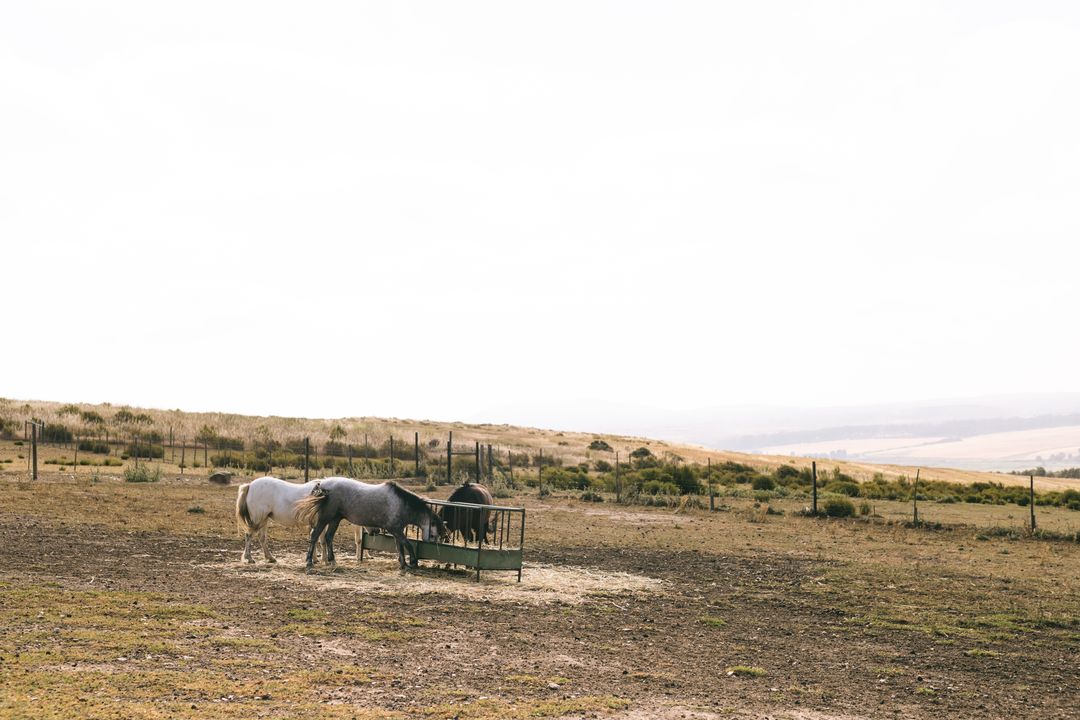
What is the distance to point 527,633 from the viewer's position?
39.6ft

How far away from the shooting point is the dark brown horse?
709 inches

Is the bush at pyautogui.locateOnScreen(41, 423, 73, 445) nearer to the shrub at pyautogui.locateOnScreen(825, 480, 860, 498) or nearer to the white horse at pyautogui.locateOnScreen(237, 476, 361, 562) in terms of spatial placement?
the white horse at pyautogui.locateOnScreen(237, 476, 361, 562)

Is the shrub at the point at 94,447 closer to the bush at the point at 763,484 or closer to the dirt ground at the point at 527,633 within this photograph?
the dirt ground at the point at 527,633

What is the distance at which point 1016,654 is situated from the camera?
39.7 ft

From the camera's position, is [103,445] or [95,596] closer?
[95,596]

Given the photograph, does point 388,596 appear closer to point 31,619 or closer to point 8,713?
point 31,619

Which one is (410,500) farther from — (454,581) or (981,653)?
(981,653)

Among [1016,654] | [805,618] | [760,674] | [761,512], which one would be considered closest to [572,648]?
[760,674]

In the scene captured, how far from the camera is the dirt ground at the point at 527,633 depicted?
8859 millimetres

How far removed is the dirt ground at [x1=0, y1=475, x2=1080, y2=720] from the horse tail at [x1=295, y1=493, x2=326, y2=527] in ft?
3.14

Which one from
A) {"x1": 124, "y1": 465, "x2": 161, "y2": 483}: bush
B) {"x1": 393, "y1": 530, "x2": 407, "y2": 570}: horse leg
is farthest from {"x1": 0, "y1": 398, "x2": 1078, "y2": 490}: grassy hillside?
{"x1": 393, "y1": 530, "x2": 407, "y2": 570}: horse leg

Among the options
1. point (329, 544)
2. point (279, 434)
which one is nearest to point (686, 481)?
point (279, 434)

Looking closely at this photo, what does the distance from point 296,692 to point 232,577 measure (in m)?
6.66

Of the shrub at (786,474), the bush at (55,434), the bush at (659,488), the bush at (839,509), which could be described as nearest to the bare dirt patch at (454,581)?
the bush at (839,509)
